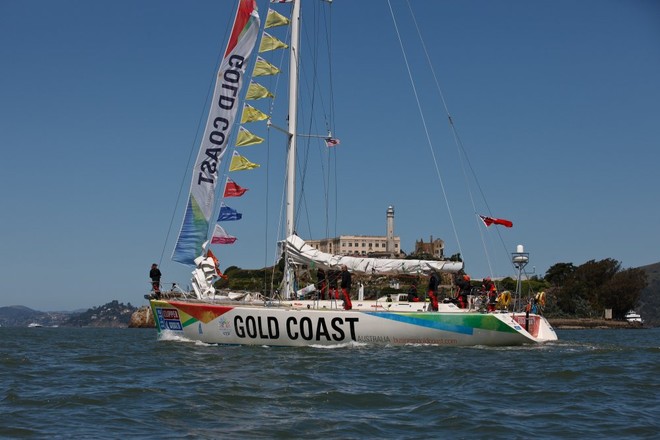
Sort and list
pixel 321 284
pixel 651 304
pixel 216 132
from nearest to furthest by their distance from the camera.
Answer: pixel 321 284 → pixel 216 132 → pixel 651 304

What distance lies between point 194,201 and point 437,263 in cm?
797

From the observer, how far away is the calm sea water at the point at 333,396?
984 cm

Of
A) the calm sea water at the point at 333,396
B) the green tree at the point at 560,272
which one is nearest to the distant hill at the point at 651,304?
the green tree at the point at 560,272

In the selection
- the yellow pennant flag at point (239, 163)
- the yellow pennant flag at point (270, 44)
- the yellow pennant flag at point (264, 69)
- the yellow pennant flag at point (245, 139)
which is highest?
the yellow pennant flag at point (270, 44)

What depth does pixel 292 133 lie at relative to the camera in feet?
82.2

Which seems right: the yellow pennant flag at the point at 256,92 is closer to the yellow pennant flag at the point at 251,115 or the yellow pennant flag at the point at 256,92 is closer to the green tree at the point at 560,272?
A: the yellow pennant flag at the point at 251,115

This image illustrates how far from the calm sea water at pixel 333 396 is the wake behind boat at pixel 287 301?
239cm

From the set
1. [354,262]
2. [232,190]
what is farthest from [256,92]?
[354,262]

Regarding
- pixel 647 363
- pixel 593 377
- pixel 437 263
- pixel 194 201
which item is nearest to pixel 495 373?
pixel 593 377

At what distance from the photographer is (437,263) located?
2386cm

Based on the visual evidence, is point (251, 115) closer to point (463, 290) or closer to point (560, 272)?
point (463, 290)

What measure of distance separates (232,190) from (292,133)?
2725 mm

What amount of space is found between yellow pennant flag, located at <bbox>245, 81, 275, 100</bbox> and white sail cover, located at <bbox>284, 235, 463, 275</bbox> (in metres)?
4.57

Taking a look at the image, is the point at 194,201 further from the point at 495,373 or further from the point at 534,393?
the point at 534,393
